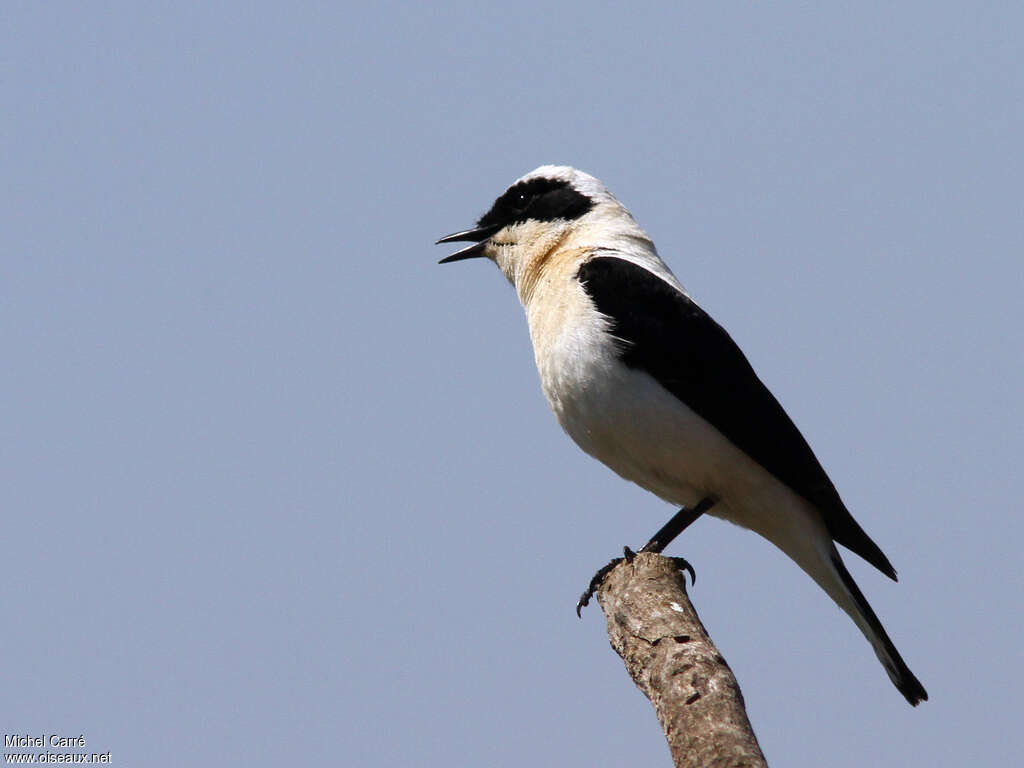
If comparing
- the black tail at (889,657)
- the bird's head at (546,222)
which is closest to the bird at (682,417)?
the black tail at (889,657)

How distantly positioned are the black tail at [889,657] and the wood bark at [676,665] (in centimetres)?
211

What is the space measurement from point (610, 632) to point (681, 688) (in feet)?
3.34

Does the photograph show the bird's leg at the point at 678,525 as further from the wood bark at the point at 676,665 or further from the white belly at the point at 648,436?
the wood bark at the point at 676,665

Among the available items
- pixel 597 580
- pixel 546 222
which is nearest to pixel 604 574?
pixel 597 580

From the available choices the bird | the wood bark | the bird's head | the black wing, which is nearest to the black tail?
the bird

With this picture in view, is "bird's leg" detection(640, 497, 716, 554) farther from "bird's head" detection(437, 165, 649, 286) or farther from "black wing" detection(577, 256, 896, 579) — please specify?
"bird's head" detection(437, 165, 649, 286)

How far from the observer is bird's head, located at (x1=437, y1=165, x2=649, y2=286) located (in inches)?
349

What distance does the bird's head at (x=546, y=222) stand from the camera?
29.1 ft

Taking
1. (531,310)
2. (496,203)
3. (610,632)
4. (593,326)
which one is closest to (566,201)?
(496,203)

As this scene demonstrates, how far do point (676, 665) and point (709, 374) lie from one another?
3.13m

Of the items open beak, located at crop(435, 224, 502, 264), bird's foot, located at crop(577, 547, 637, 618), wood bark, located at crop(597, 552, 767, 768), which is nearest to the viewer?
wood bark, located at crop(597, 552, 767, 768)

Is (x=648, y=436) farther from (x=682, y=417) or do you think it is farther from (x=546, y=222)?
(x=546, y=222)

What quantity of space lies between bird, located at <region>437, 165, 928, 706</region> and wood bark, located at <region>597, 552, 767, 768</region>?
4.28 ft

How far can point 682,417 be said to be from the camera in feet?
24.9
